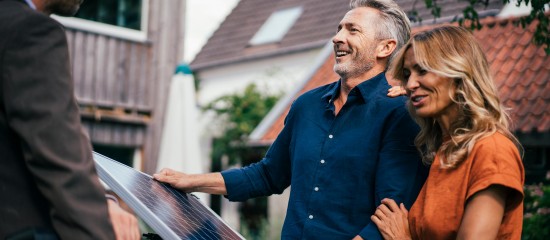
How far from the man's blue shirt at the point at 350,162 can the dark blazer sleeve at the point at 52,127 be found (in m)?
1.18

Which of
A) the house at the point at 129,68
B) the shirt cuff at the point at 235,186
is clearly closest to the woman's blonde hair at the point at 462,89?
the shirt cuff at the point at 235,186

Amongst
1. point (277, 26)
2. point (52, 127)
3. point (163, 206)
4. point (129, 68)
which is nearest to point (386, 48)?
point (163, 206)

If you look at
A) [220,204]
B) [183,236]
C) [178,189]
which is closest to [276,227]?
[220,204]

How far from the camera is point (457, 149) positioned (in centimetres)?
289

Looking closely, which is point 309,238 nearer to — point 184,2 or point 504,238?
point 504,238

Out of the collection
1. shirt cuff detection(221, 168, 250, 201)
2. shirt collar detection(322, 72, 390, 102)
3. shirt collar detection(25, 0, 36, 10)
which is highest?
shirt collar detection(25, 0, 36, 10)

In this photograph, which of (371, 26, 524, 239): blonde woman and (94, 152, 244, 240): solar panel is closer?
(94, 152, 244, 240): solar panel

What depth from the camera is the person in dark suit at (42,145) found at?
7.07 feet

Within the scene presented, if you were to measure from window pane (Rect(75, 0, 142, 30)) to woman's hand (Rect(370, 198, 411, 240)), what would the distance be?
9.59 m

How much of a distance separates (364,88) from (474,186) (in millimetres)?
804

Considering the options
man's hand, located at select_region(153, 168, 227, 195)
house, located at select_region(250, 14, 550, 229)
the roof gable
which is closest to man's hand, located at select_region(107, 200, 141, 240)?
man's hand, located at select_region(153, 168, 227, 195)

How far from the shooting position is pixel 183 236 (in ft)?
8.25

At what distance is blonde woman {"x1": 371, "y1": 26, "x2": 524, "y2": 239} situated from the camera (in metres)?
2.75

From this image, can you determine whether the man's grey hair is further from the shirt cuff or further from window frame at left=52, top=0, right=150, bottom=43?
window frame at left=52, top=0, right=150, bottom=43
